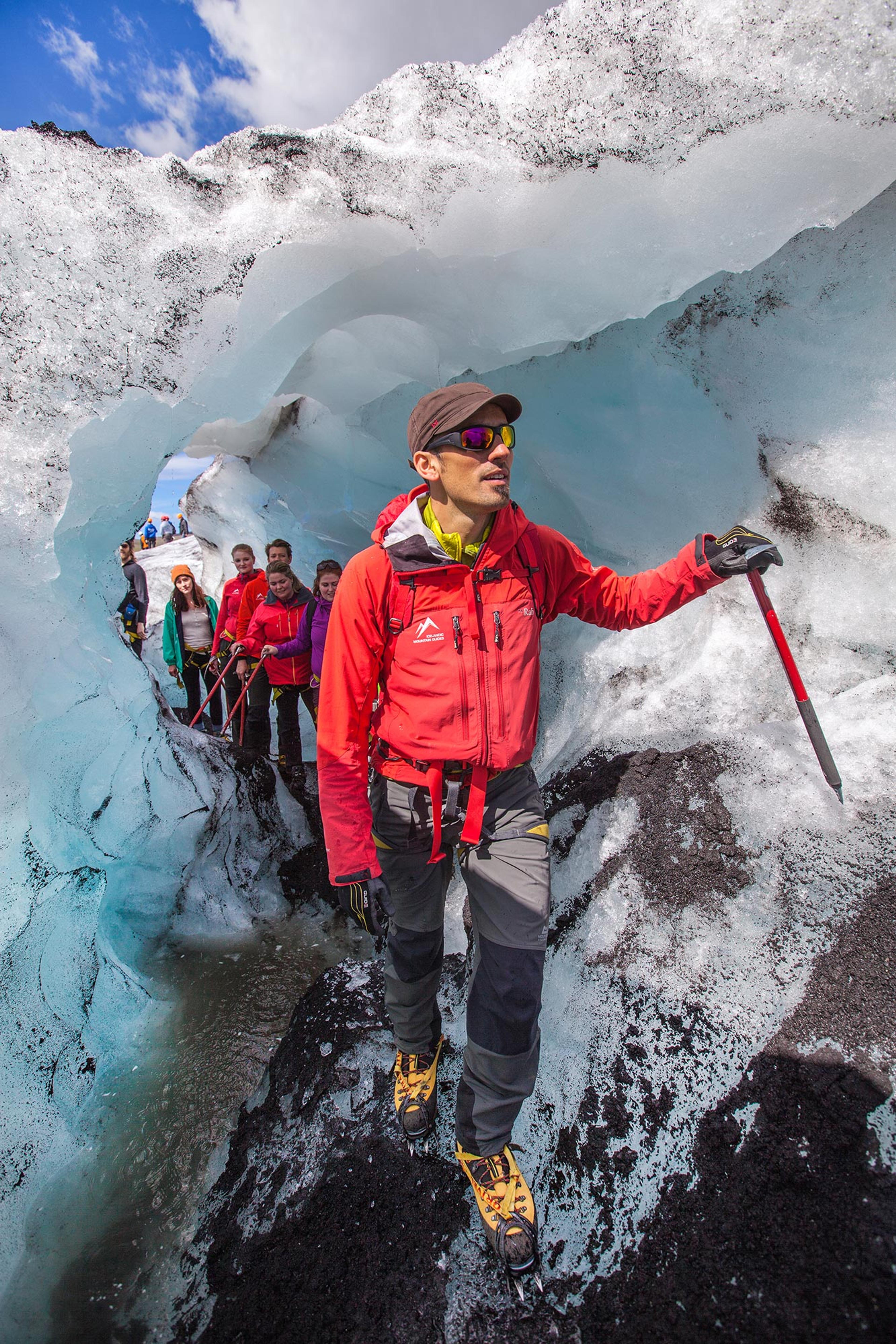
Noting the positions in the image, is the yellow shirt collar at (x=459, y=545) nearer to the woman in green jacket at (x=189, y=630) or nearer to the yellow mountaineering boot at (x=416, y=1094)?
the yellow mountaineering boot at (x=416, y=1094)

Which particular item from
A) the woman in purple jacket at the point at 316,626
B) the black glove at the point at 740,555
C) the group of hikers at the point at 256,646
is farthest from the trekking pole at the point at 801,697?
the woman in purple jacket at the point at 316,626

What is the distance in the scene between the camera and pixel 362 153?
9.28 ft

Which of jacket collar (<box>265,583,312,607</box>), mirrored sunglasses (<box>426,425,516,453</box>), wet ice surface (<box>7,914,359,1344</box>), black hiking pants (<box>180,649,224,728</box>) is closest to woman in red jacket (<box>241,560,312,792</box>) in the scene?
jacket collar (<box>265,583,312,607</box>)

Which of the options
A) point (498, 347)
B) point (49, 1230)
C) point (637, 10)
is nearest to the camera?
point (49, 1230)

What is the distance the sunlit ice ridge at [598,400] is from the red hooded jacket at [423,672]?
0.99 metres

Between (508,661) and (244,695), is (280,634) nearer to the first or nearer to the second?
(244,695)

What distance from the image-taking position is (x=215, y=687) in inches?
205

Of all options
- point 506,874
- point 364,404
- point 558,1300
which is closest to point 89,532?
point 364,404

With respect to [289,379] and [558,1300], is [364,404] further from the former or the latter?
[558,1300]

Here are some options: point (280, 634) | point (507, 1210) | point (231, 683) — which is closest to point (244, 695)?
point (231, 683)

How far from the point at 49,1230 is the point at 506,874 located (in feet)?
5.96

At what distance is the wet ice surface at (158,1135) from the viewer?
1.97 metres

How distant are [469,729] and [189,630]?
4440mm

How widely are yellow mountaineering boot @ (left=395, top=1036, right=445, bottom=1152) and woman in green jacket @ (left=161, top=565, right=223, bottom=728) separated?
3955 mm
